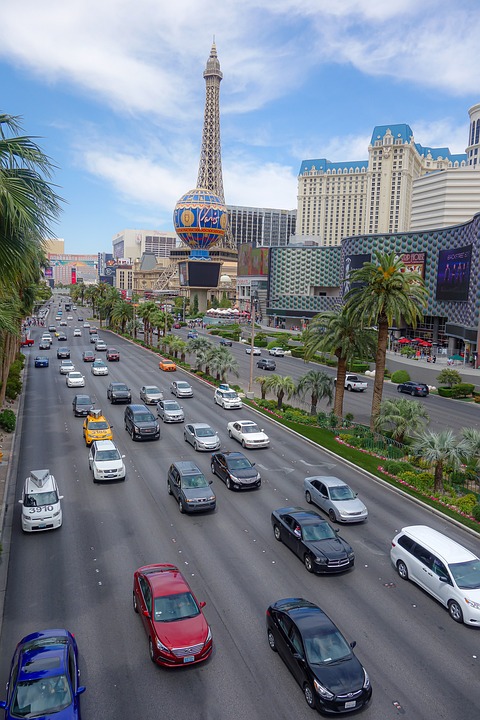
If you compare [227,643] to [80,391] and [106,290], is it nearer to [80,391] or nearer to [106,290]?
[80,391]

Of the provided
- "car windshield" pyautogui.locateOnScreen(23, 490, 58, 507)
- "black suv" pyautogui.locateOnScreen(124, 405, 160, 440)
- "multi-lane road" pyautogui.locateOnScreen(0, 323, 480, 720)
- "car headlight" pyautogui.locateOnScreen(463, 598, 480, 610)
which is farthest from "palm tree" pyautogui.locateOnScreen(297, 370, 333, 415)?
"car headlight" pyautogui.locateOnScreen(463, 598, 480, 610)

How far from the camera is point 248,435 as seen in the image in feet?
109

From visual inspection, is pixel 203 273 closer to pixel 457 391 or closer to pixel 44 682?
pixel 457 391

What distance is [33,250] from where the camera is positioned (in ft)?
41.9

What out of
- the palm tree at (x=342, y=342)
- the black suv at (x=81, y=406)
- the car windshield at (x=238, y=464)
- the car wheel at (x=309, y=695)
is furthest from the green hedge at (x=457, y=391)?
the car wheel at (x=309, y=695)

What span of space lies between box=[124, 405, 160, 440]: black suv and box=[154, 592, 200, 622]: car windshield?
63.8ft

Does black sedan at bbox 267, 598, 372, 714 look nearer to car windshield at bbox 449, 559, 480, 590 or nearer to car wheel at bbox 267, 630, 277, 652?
car wheel at bbox 267, 630, 277, 652

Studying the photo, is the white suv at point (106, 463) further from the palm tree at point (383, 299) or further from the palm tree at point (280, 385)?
the palm tree at point (280, 385)

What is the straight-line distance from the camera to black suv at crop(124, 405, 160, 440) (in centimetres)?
3322

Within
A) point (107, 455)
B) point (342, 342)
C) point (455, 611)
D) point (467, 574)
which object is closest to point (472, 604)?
point (455, 611)

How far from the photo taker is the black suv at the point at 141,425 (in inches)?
1308

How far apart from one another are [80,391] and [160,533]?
31.2 m

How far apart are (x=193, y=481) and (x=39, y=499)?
6177 millimetres

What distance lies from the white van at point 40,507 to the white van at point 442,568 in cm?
1231
